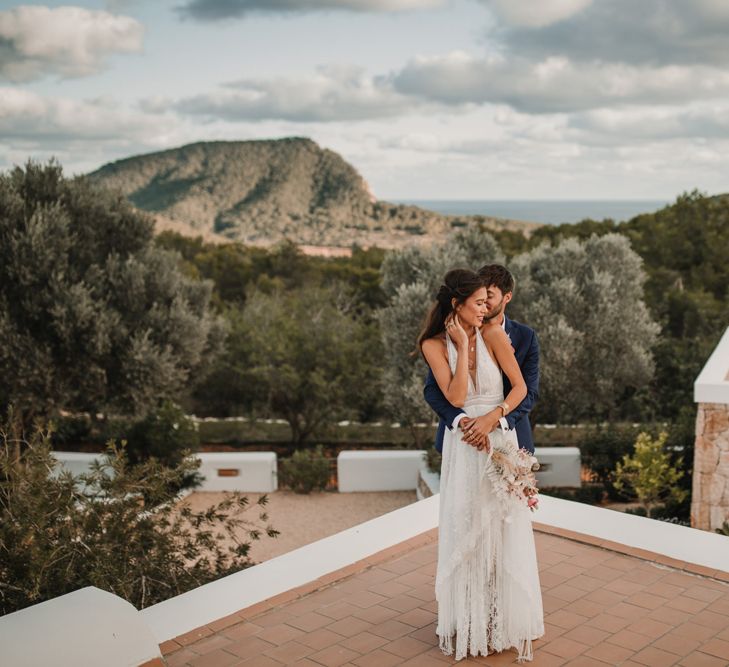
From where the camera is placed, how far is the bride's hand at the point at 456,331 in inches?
173

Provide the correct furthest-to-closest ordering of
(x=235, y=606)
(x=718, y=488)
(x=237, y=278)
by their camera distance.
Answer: (x=237, y=278) < (x=718, y=488) < (x=235, y=606)

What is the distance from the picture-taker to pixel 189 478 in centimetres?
1371

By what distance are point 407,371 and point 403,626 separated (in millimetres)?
9425

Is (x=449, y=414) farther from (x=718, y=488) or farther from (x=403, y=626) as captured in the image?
(x=718, y=488)

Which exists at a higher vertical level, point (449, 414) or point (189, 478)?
point (449, 414)

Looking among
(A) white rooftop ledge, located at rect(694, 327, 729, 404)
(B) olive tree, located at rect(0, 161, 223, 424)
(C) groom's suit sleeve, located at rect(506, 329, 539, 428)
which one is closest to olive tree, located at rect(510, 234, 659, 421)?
(A) white rooftop ledge, located at rect(694, 327, 729, 404)

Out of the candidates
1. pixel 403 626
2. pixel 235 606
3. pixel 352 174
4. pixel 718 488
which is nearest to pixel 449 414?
pixel 403 626

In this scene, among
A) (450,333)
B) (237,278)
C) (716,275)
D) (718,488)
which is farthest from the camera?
(237,278)

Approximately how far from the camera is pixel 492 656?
4.64m

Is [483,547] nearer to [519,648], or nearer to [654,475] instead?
[519,648]

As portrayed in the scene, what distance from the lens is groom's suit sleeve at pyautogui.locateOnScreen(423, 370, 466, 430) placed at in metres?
4.52

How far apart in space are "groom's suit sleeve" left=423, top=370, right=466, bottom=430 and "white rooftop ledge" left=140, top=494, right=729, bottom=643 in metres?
1.91

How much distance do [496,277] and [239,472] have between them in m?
10.3

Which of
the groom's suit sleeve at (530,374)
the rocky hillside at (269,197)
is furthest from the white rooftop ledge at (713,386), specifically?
the rocky hillside at (269,197)
